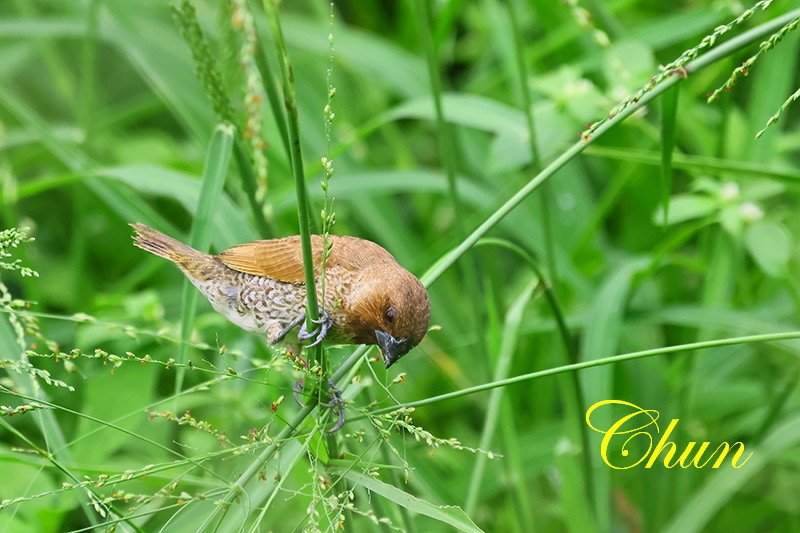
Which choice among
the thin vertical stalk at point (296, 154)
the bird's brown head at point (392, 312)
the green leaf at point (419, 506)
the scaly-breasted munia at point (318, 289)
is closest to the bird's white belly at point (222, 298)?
the scaly-breasted munia at point (318, 289)

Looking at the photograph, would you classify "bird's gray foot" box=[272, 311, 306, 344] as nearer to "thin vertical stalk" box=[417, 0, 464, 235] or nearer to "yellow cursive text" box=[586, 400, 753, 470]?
"thin vertical stalk" box=[417, 0, 464, 235]

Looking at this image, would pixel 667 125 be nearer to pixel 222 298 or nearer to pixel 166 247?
pixel 222 298

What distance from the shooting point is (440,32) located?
2.94 meters

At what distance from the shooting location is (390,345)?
1.88m

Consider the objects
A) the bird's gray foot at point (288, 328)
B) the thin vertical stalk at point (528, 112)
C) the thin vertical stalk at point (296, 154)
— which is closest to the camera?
the thin vertical stalk at point (296, 154)

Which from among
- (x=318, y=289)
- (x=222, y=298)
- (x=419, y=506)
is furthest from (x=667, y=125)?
(x=222, y=298)

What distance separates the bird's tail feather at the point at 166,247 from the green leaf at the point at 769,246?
1.26m

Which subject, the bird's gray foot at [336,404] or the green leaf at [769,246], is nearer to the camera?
the bird's gray foot at [336,404]

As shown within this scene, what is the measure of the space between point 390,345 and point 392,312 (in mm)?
56

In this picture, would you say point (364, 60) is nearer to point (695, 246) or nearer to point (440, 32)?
point (440, 32)

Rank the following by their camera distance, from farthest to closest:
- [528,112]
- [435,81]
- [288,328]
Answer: [528,112], [435,81], [288,328]

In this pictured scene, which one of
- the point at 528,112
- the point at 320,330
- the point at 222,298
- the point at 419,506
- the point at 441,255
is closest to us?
the point at 419,506

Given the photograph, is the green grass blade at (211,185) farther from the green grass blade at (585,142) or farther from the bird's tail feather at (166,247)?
the green grass blade at (585,142)

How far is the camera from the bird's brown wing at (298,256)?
2039mm
